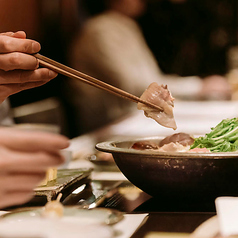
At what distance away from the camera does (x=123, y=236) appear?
982 millimetres

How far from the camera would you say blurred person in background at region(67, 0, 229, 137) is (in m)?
5.08

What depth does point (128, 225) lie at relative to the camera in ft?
3.50

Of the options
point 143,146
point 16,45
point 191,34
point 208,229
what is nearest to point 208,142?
point 143,146

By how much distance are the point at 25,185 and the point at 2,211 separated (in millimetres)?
521

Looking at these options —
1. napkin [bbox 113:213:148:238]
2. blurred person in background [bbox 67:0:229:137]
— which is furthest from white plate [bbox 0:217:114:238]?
blurred person in background [bbox 67:0:229:137]

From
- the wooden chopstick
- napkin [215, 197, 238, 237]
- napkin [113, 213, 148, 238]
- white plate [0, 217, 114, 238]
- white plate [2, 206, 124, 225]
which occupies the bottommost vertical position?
napkin [113, 213, 148, 238]

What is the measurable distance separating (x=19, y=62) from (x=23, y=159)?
97cm

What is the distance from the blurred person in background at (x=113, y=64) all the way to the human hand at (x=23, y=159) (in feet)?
13.4

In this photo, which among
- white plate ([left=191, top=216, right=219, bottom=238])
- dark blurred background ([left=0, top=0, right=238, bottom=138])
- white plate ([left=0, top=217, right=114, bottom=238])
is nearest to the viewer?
white plate ([left=0, top=217, right=114, bottom=238])

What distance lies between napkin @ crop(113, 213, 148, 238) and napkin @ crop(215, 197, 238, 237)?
8.7 inches

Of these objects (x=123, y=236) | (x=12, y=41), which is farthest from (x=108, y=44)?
(x=123, y=236)

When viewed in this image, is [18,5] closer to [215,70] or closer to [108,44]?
[108,44]

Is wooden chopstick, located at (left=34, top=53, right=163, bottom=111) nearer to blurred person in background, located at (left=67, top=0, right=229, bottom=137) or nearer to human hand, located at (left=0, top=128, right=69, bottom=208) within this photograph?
human hand, located at (left=0, top=128, right=69, bottom=208)

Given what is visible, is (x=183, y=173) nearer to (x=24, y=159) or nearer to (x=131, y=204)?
(x=131, y=204)
